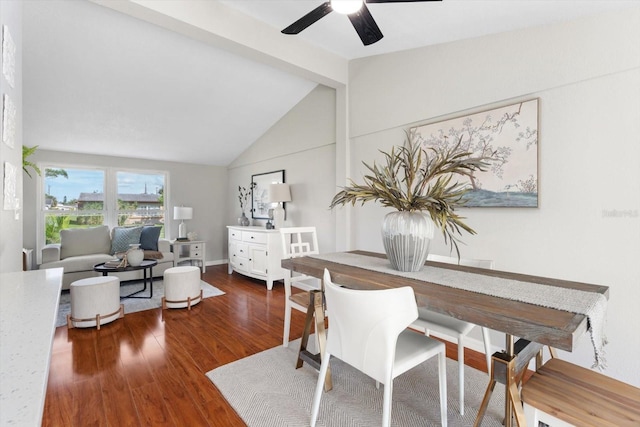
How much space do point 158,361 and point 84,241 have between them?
3151mm

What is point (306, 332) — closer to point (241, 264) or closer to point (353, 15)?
point (353, 15)

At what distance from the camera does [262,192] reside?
500cm

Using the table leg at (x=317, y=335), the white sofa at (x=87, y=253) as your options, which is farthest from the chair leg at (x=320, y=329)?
the white sofa at (x=87, y=253)

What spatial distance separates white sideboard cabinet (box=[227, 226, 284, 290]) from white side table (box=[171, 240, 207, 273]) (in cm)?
74

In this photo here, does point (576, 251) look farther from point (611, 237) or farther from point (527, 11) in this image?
point (527, 11)

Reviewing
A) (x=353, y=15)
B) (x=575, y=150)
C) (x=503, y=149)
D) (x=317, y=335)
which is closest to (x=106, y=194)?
(x=317, y=335)

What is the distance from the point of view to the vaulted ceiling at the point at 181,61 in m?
2.18

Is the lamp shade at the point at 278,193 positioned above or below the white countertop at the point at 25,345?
above

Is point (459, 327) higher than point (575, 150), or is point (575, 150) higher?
point (575, 150)

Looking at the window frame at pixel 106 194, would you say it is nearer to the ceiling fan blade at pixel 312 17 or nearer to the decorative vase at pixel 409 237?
the ceiling fan blade at pixel 312 17

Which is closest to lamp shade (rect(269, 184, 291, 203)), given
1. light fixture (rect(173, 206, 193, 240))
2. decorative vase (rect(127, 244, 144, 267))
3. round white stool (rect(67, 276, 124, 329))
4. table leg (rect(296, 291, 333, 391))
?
decorative vase (rect(127, 244, 144, 267))

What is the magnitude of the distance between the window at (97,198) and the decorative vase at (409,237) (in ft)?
16.8

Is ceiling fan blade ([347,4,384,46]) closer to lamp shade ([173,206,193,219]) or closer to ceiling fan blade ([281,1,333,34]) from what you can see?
ceiling fan blade ([281,1,333,34])

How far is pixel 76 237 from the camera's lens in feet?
13.9
